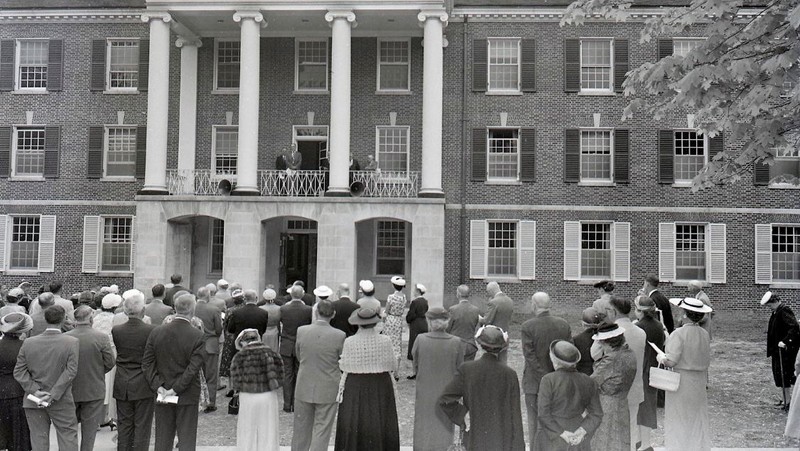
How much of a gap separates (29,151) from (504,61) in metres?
18.0

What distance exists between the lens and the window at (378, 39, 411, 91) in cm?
2311

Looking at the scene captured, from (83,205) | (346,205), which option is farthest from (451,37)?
(83,205)

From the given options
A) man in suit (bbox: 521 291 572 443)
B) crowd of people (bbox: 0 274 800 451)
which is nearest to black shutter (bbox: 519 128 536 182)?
man in suit (bbox: 521 291 572 443)

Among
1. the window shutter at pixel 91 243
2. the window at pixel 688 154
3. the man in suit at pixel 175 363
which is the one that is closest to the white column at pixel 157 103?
the window shutter at pixel 91 243

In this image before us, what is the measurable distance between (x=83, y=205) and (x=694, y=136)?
2229cm

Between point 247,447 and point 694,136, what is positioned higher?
point 694,136

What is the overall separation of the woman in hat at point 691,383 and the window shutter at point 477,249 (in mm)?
14727

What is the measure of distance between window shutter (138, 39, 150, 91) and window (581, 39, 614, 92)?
1578 cm

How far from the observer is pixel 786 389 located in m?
11.5

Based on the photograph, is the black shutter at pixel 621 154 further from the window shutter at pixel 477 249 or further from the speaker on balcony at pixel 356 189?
the speaker on balcony at pixel 356 189

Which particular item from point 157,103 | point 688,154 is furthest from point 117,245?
point 688,154

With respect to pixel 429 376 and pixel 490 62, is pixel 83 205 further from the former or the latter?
pixel 429 376

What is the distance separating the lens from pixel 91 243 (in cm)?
2314

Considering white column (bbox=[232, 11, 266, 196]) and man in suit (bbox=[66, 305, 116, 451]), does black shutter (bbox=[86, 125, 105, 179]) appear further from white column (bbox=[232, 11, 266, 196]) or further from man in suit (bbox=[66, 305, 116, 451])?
man in suit (bbox=[66, 305, 116, 451])
